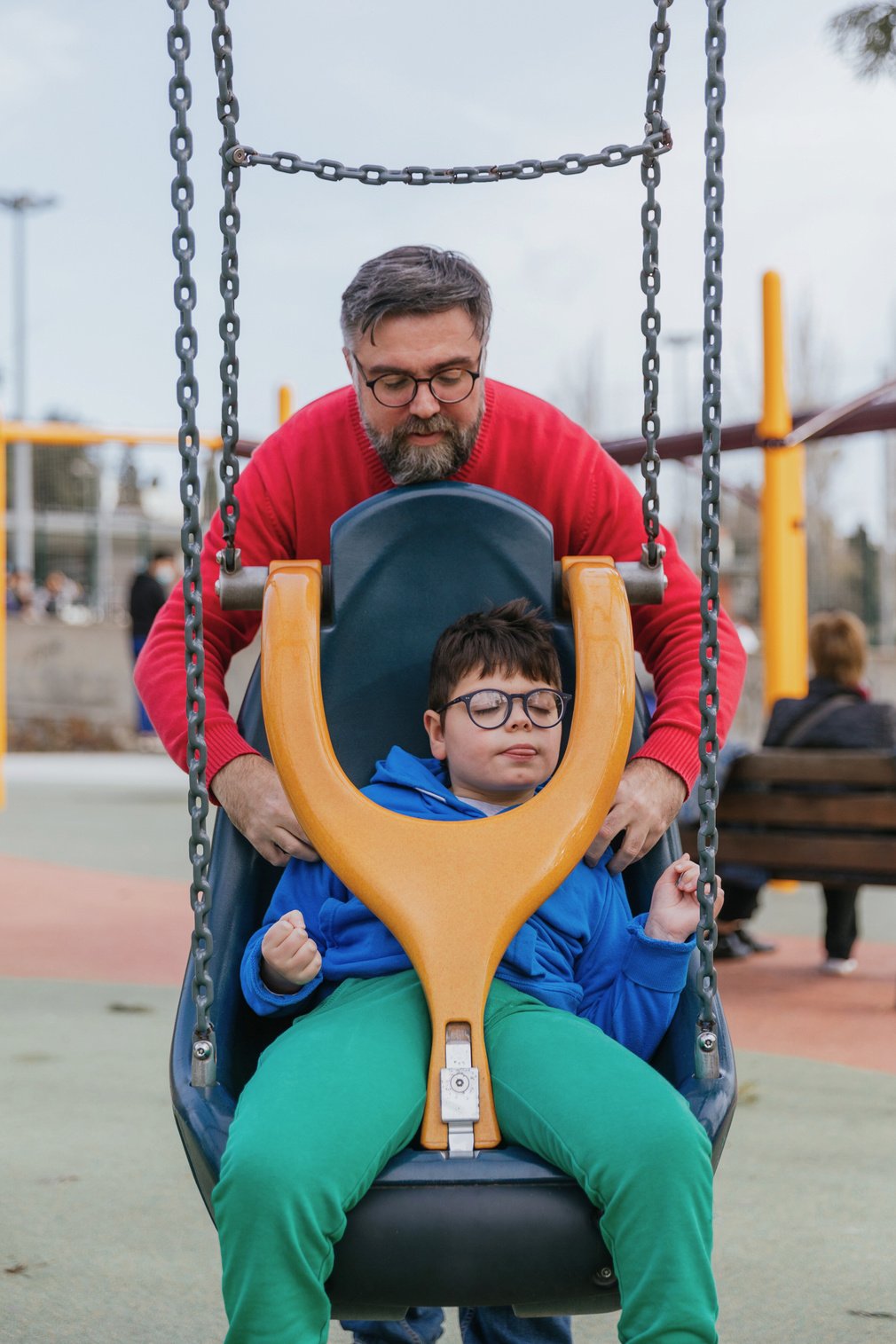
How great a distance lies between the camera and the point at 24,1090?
3393 mm

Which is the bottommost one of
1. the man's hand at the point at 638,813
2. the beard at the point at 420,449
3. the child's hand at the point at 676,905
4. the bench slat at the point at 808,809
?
the bench slat at the point at 808,809

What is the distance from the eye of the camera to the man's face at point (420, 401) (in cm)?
207

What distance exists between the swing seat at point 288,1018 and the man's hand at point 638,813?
0.06 m

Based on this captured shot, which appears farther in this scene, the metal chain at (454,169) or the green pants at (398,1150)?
the metal chain at (454,169)

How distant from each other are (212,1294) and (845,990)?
2741 mm

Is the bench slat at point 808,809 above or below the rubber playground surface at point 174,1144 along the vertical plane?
above

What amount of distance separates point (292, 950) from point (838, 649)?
11.6 ft

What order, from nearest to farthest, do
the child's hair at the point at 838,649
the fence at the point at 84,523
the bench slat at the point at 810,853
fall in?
the bench slat at the point at 810,853
the child's hair at the point at 838,649
the fence at the point at 84,523

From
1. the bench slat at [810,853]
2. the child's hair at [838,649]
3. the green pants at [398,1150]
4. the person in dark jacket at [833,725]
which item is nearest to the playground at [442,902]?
the green pants at [398,1150]

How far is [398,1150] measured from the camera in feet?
5.12

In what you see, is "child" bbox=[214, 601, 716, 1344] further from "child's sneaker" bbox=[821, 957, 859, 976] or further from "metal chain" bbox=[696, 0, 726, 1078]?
"child's sneaker" bbox=[821, 957, 859, 976]

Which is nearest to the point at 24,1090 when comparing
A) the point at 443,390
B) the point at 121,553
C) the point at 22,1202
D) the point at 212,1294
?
the point at 22,1202

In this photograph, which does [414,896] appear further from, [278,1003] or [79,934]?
[79,934]

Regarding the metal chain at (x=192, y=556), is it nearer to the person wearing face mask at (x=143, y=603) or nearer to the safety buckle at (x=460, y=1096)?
the safety buckle at (x=460, y=1096)
